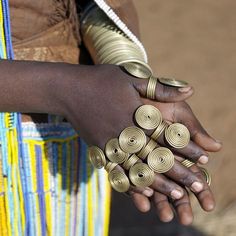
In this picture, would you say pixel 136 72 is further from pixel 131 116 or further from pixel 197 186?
pixel 197 186

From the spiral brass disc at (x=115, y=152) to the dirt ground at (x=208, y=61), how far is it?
2061 mm

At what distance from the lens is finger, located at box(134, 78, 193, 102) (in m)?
1.33

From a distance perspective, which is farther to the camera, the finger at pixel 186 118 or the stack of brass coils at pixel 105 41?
the stack of brass coils at pixel 105 41

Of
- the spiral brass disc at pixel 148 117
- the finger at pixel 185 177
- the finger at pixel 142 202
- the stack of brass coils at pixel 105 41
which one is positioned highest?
the stack of brass coils at pixel 105 41

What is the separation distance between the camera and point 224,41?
5.46 m

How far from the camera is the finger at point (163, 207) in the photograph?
1.35 metres

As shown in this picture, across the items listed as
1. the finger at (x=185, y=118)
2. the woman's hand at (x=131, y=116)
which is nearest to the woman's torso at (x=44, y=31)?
the woman's hand at (x=131, y=116)

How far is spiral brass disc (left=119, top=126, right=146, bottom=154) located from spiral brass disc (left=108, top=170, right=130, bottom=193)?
2.5 inches

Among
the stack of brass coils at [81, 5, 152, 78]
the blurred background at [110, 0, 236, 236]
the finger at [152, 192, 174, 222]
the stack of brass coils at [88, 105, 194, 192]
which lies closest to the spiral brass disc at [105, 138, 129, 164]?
the stack of brass coils at [88, 105, 194, 192]

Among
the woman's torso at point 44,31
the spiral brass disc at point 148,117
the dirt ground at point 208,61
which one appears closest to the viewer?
the spiral brass disc at point 148,117

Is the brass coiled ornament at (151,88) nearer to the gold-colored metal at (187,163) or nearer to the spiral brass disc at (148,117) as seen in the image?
the spiral brass disc at (148,117)

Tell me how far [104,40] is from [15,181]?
39cm

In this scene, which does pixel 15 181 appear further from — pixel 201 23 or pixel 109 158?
pixel 201 23

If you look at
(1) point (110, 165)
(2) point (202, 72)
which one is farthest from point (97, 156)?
(2) point (202, 72)
